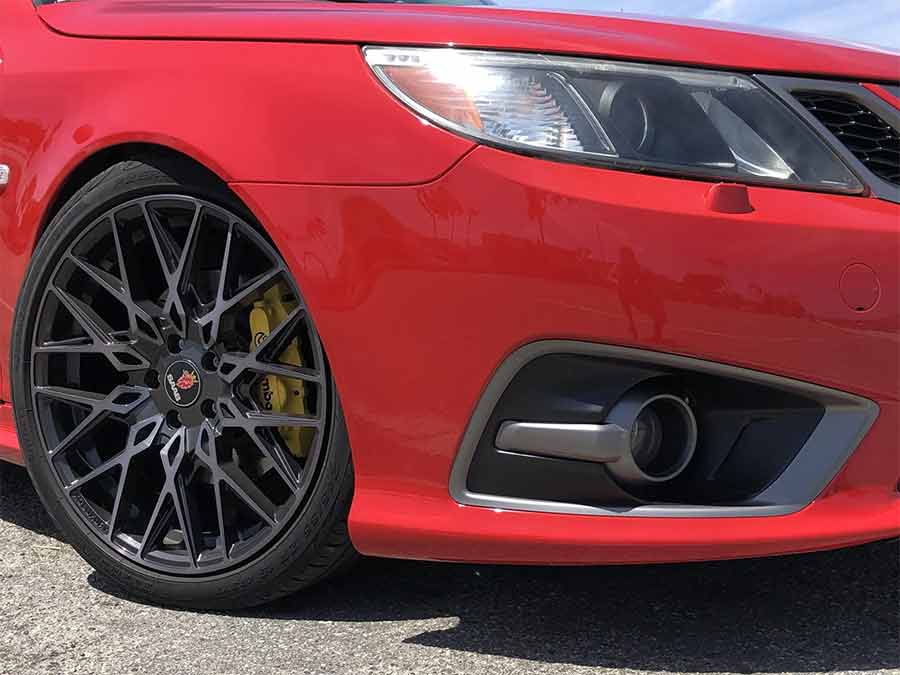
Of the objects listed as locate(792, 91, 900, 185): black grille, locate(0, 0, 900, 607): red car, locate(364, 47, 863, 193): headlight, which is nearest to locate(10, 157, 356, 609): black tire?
locate(0, 0, 900, 607): red car

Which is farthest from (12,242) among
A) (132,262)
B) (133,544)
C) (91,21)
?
(133,544)

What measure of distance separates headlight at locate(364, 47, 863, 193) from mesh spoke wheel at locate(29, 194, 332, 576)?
48 cm

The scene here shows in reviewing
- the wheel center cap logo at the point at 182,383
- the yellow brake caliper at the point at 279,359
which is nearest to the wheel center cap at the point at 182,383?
the wheel center cap logo at the point at 182,383

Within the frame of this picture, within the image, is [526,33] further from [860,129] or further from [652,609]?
[652,609]

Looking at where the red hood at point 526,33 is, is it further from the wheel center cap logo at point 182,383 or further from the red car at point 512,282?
the wheel center cap logo at point 182,383

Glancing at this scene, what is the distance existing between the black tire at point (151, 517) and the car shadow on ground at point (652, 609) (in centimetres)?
9

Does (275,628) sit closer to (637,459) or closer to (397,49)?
(637,459)

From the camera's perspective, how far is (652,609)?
7.06 ft

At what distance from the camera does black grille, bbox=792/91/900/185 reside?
1858mm

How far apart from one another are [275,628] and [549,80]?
115 cm

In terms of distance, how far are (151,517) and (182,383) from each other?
0.30 m

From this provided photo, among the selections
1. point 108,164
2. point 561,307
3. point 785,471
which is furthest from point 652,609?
point 108,164

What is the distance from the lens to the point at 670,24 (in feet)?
6.57

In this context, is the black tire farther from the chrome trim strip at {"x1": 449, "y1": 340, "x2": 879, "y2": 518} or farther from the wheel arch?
the chrome trim strip at {"x1": 449, "y1": 340, "x2": 879, "y2": 518}
